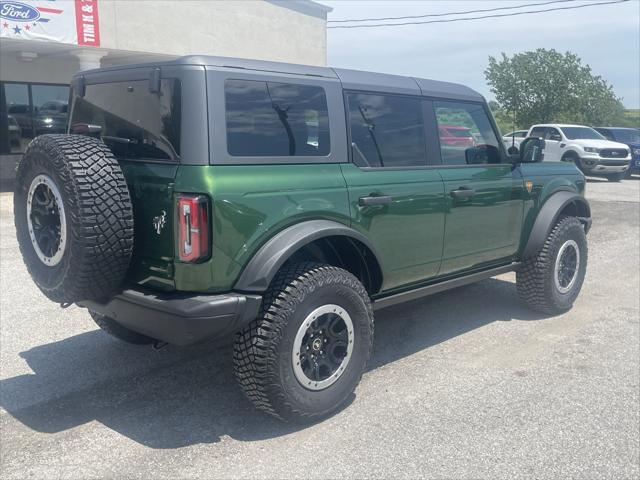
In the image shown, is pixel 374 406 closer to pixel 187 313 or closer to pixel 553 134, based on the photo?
pixel 187 313

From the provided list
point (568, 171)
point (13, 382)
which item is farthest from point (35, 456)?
point (568, 171)

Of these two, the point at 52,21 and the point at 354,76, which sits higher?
Result: the point at 52,21

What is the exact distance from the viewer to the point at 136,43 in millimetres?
14352

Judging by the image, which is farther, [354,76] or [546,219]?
[546,219]

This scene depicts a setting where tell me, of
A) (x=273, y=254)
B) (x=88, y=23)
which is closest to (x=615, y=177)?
(x=88, y=23)

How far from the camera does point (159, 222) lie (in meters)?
3.30

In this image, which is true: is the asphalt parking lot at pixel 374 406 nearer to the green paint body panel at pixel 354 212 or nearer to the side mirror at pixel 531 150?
the green paint body panel at pixel 354 212

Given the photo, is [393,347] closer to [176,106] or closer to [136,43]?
[176,106]

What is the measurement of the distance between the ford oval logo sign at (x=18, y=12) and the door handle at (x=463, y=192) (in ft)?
35.6

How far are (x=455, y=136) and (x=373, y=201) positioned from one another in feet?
4.34

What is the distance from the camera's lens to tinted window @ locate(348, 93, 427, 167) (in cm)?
Result: 412

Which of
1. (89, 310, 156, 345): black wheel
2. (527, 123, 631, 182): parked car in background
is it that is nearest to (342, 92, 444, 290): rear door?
(89, 310, 156, 345): black wheel

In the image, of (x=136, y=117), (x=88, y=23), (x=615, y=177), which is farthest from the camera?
(x=615, y=177)

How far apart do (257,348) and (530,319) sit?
10.7 feet
